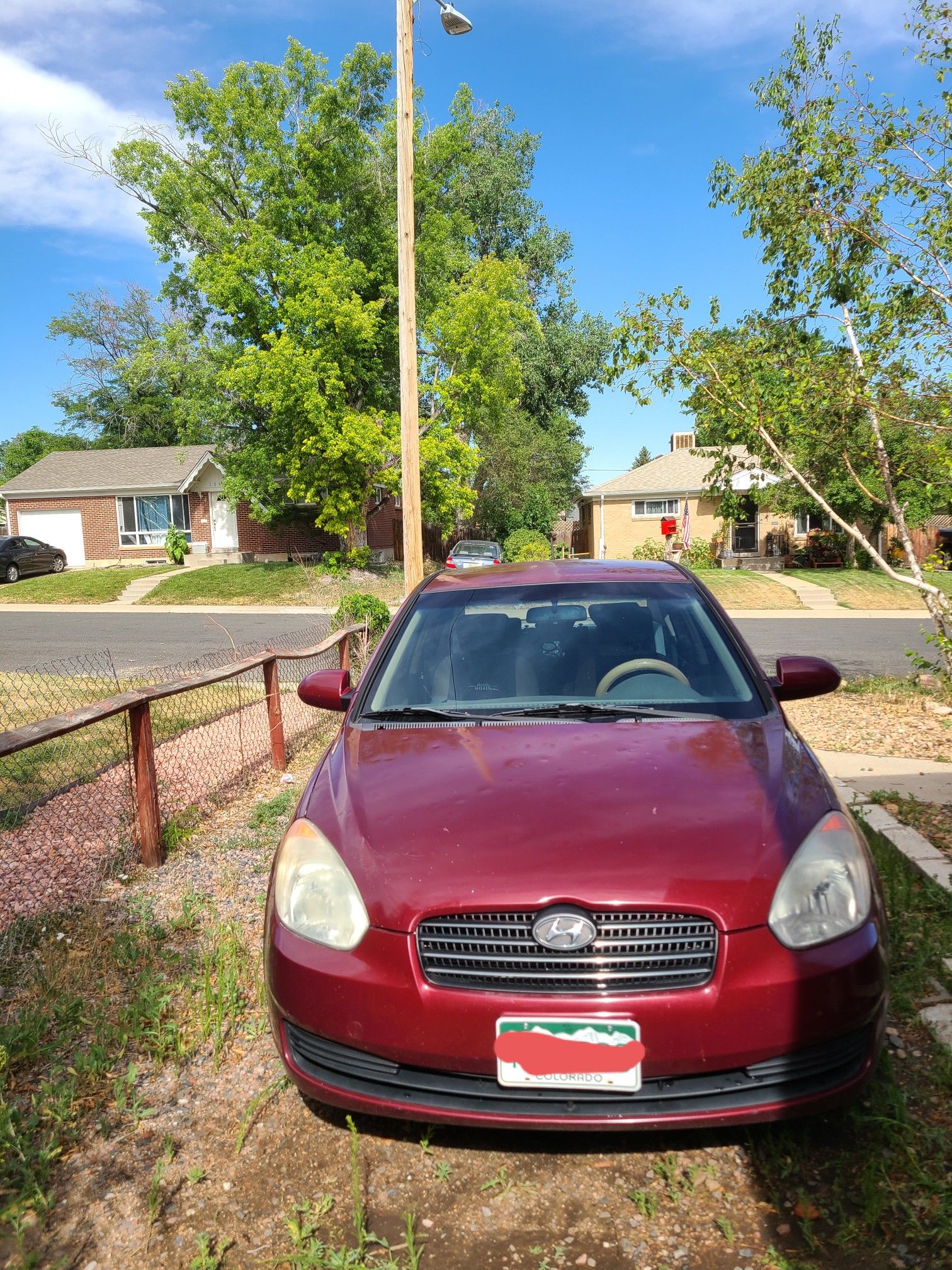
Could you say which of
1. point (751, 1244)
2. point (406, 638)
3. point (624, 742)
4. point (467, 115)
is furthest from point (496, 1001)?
point (467, 115)

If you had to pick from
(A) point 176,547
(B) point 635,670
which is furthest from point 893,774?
(A) point 176,547

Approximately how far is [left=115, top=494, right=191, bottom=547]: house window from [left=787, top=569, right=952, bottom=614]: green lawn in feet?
74.9

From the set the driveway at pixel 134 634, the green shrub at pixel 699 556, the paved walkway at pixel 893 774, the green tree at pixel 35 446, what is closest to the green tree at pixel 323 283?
the driveway at pixel 134 634

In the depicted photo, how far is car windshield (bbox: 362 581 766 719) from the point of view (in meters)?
3.42

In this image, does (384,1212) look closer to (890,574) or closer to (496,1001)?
(496,1001)

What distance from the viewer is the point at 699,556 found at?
119 feet

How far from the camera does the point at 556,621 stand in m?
3.92

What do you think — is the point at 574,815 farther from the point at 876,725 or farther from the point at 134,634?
the point at 134,634

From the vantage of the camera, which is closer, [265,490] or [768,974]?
[768,974]

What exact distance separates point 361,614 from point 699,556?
27416 mm

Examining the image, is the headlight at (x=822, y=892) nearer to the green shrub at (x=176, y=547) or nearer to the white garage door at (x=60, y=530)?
Answer: the green shrub at (x=176, y=547)

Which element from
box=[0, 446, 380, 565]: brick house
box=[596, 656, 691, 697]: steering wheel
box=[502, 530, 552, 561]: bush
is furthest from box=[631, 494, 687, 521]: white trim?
box=[596, 656, 691, 697]: steering wheel

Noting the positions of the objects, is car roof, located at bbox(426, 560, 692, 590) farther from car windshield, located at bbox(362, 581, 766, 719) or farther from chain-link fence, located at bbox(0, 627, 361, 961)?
chain-link fence, located at bbox(0, 627, 361, 961)

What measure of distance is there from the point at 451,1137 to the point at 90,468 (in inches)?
1593
